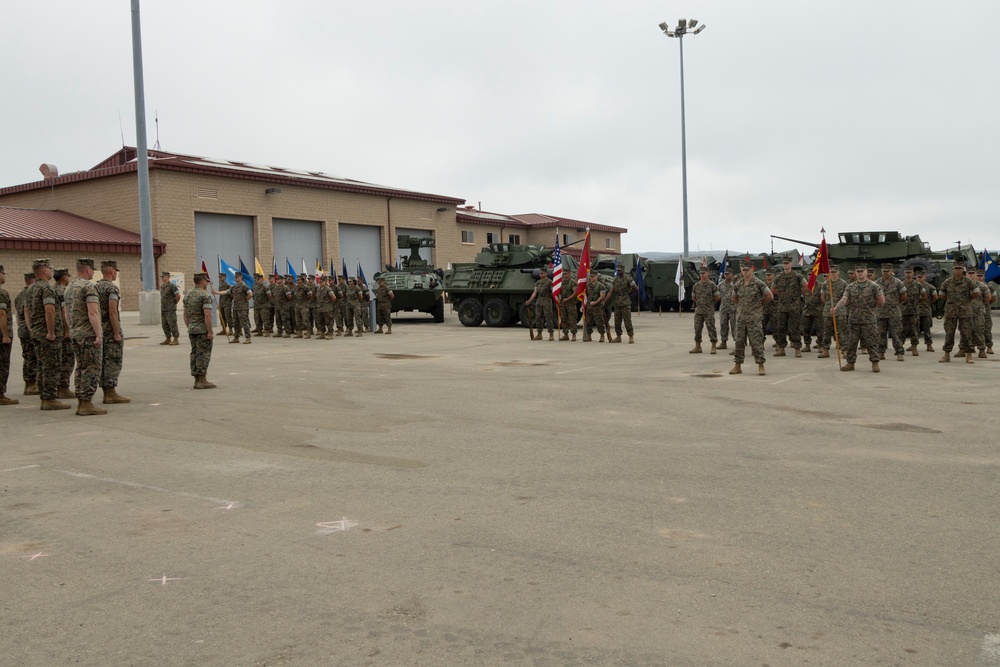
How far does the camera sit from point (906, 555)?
4.68 meters

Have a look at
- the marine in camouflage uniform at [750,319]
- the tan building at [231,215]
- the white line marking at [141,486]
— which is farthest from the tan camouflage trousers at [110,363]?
the tan building at [231,215]

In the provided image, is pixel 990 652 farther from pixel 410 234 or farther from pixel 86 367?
pixel 410 234

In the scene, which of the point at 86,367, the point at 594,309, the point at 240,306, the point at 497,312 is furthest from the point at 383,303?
the point at 86,367

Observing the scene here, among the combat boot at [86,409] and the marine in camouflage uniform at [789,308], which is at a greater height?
the marine in camouflage uniform at [789,308]

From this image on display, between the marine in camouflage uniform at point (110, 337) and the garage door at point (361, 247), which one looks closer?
the marine in camouflage uniform at point (110, 337)

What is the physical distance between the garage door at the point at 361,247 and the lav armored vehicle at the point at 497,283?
61.7 feet

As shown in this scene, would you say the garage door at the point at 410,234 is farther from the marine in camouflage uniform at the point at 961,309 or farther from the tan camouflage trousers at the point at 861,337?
the tan camouflage trousers at the point at 861,337

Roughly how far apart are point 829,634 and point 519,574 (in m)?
1.47

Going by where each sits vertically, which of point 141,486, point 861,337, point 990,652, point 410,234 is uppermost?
point 410,234

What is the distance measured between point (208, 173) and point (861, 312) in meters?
31.7

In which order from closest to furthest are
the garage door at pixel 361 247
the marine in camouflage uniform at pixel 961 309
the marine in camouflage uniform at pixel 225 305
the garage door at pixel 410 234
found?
1. the marine in camouflage uniform at pixel 961 309
2. the marine in camouflage uniform at pixel 225 305
3. the garage door at pixel 361 247
4. the garage door at pixel 410 234

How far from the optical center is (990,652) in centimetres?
350

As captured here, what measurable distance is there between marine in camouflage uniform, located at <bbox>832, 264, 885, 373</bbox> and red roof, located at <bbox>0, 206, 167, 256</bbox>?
28529mm

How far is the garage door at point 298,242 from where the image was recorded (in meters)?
42.7
